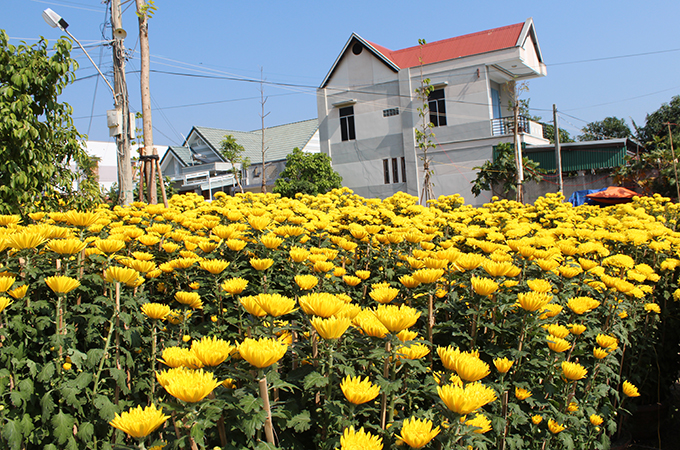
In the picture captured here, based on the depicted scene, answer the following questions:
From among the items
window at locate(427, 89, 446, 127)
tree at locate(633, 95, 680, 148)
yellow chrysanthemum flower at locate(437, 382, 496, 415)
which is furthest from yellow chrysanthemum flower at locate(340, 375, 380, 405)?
tree at locate(633, 95, 680, 148)

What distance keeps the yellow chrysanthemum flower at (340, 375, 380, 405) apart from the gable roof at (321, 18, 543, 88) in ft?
77.1

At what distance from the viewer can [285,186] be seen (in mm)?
24859

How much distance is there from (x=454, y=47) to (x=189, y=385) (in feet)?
86.1

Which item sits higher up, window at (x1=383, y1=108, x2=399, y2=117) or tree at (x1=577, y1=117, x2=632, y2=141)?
tree at (x1=577, y1=117, x2=632, y2=141)

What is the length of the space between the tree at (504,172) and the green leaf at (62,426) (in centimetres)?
1940

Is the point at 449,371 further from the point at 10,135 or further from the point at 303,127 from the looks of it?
the point at 303,127

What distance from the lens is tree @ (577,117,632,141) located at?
183 ft

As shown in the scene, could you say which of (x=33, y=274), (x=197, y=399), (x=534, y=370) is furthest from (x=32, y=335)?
(x=534, y=370)

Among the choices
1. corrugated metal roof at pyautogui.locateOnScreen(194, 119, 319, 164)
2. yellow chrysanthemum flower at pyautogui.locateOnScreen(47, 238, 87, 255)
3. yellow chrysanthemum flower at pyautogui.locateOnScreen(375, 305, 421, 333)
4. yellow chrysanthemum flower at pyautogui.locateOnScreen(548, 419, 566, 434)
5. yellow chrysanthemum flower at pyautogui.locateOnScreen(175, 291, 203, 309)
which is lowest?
yellow chrysanthemum flower at pyautogui.locateOnScreen(548, 419, 566, 434)

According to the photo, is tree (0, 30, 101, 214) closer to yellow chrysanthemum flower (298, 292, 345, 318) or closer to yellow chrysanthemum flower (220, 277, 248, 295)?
yellow chrysanthemum flower (220, 277, 248, 295)

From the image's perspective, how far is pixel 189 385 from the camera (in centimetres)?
128

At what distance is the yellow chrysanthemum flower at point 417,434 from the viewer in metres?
1.31

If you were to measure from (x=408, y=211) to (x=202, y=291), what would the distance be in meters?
3.11

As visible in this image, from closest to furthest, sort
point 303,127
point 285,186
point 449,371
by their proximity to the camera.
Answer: point 449,371, point 285,186, point 303,127
